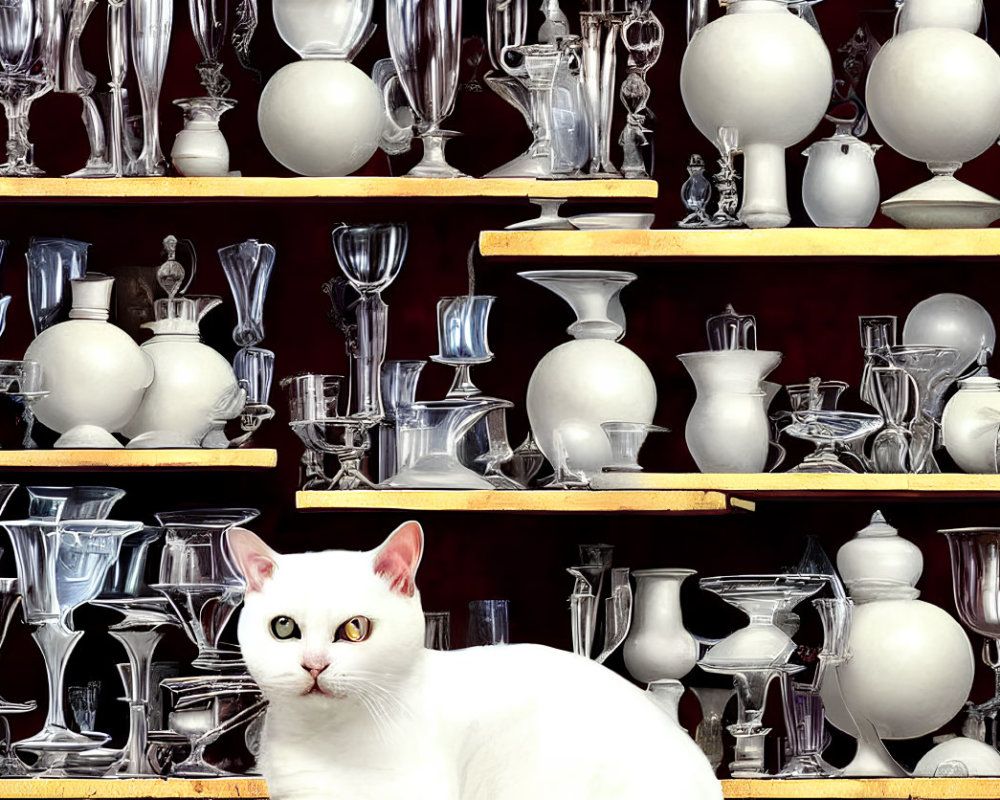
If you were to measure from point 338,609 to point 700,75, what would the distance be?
2.77ft

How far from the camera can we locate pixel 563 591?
2.13m

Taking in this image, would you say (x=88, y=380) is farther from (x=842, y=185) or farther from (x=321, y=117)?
(x=842, y=185)

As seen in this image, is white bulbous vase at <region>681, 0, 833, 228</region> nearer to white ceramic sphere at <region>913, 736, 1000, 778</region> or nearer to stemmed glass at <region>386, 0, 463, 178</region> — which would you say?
stemmed glass at <region>386, 0, 463, 178</region>

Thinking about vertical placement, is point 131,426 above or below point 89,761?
above

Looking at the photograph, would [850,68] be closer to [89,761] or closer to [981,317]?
[981,317]

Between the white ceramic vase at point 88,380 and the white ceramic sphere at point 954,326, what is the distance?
0.99m

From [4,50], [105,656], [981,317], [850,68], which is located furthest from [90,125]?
[981,317]

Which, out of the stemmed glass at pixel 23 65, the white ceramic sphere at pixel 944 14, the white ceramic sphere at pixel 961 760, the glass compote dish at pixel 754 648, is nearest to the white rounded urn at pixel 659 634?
the glass compote dish at pixel 754 648

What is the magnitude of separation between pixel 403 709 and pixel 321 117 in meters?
0.79

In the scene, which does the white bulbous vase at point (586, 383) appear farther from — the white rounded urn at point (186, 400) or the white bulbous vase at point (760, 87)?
the white rounded urn at point (186, 400)

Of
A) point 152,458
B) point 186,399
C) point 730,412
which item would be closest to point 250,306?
point 186,399

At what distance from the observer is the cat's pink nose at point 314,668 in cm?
144

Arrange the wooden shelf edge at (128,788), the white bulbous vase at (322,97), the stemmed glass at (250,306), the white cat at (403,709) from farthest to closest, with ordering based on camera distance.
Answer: the stemmed glass at (250,306)
the white bulbous vase at (322,97)
the wooden shelf edge at (128,788)
the white cat at (403,709)

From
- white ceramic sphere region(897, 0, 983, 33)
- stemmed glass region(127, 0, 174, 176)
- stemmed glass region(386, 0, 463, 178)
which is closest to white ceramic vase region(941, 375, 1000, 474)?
white ceramic sphere region(897, 0, 983, 33)
